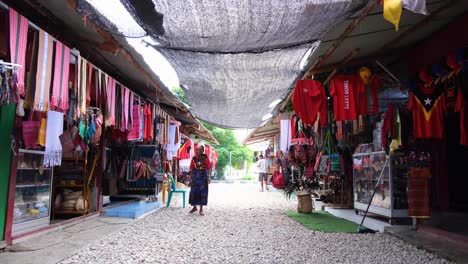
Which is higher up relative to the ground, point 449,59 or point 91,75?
point 449,59

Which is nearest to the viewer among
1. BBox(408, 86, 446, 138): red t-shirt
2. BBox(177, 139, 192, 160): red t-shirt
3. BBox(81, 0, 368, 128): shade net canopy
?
BBox(81, 0, 368, 128): shade net canopy

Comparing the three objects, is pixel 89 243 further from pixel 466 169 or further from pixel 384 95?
pixel 466 169

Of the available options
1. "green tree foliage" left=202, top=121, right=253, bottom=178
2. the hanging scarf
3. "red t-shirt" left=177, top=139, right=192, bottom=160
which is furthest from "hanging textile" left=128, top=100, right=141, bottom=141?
"green tree foliage" left=202, top=121, right=253, bottom=178

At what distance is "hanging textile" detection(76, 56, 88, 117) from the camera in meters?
4.47

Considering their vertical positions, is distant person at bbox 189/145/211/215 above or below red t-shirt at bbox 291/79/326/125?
below

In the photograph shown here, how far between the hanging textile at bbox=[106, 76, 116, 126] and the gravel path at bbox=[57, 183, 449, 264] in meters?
1.77

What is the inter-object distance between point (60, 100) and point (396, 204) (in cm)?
514

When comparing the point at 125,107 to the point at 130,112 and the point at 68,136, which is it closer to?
the point at 130,112

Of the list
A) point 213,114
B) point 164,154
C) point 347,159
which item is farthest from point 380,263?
point 164,154

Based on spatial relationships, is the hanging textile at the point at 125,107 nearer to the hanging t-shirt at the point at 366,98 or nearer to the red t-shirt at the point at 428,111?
the hanging t-shirt at the point at 366,98

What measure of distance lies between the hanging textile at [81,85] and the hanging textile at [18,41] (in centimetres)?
111

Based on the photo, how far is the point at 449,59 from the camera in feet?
16.8

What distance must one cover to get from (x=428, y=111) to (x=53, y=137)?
5.24 meters

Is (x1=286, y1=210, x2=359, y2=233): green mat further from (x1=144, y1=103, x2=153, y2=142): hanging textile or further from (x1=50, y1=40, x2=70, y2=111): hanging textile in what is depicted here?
(x1=50, y1=40, x2=70, y2=111): hanging textile
